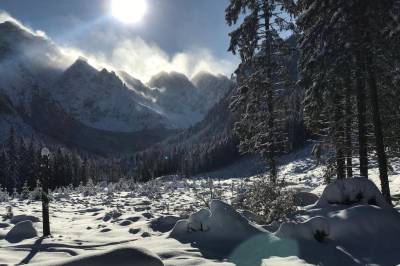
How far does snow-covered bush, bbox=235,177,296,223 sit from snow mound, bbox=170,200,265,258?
2.41 m

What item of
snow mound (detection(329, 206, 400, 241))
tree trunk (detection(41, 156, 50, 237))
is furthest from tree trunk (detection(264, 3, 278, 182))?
tree trunk (detection(41, 156, 50, 237))

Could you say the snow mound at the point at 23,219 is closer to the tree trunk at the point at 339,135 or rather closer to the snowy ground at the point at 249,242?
the snowy ground at the point at 249,242

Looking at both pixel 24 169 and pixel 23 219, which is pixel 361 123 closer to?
pixel 23 219

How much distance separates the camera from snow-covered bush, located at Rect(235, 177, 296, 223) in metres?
15.1

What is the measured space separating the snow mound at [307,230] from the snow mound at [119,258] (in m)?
4.89

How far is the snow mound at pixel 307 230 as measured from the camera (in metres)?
12.0

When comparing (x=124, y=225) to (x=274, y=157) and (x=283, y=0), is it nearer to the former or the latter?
(x=274, y=157)

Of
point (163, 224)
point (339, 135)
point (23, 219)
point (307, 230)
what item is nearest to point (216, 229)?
point (307, 230)

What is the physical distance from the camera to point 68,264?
7.43 metres

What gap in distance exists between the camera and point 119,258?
7863 mm

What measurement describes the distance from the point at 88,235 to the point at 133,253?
26.6ft

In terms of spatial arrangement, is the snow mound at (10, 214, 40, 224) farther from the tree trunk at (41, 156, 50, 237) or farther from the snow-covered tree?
the snow-covered tree

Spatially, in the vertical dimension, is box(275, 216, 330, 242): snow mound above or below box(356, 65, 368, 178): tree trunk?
below

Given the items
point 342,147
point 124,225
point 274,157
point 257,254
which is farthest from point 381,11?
point 124,225
